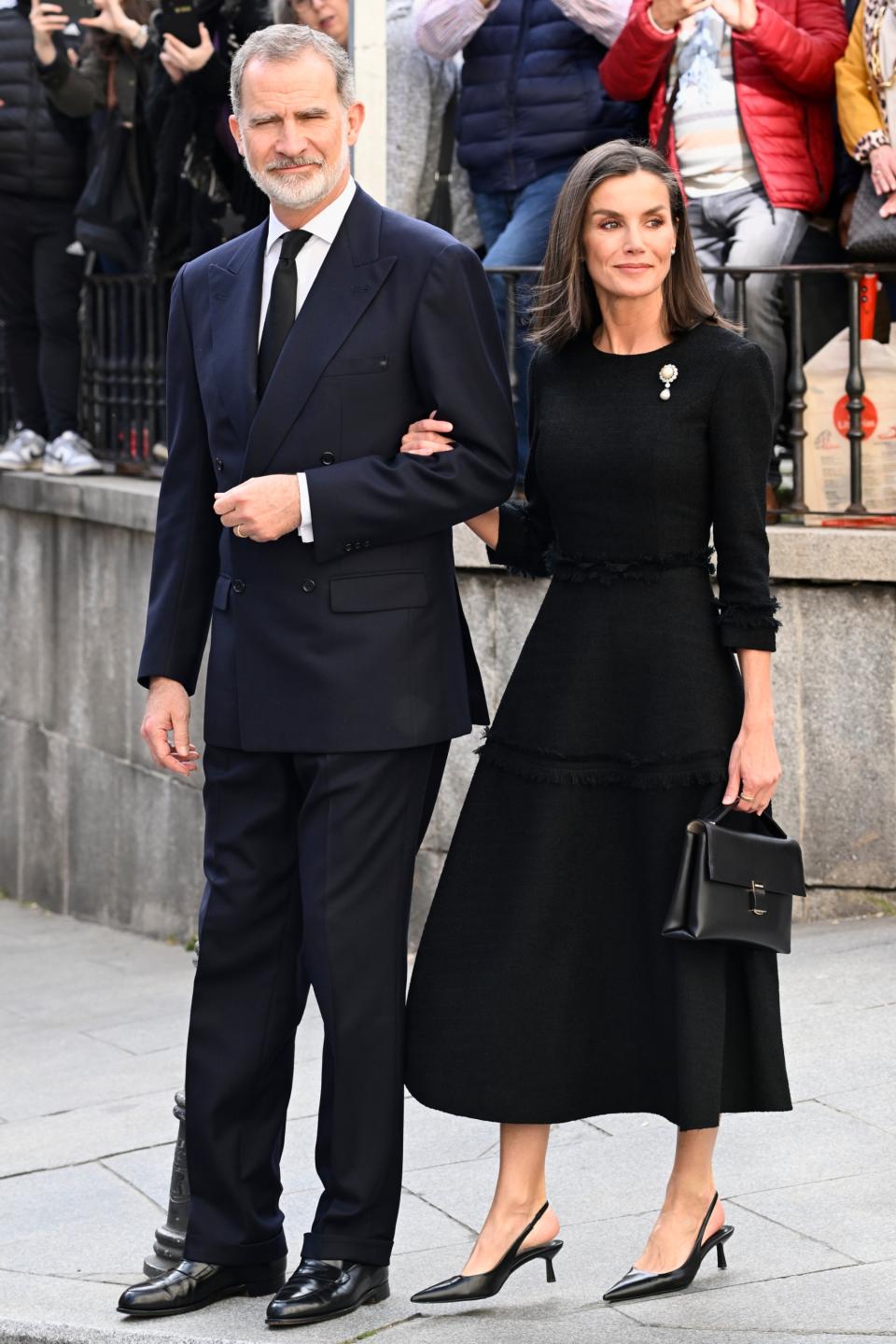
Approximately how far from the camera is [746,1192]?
4.44 meters

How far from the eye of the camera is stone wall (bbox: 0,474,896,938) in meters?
6.72

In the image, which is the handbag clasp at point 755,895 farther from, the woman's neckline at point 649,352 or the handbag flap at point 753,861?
the woman's neckline at point 649,352

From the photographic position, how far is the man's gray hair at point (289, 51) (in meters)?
3.78

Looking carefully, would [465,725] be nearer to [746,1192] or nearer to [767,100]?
[746,1192]

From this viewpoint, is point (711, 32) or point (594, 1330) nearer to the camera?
point (594, 1330)

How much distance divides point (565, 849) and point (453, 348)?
92 cm

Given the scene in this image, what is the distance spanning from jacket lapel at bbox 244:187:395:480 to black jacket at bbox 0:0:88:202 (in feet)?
19.6

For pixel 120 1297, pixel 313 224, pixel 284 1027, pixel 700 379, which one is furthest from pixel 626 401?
pixel 120 1297

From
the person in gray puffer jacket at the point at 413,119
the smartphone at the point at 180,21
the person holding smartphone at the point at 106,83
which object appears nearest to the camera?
the person in gray puffer jacket at the point at 413,119

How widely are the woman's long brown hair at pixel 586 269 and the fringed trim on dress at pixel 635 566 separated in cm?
40

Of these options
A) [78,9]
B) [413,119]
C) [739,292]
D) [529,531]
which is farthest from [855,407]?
[78,9]

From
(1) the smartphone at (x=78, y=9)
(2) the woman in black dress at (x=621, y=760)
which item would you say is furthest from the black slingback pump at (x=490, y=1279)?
(1) the smartphone at (x=78, y=9)

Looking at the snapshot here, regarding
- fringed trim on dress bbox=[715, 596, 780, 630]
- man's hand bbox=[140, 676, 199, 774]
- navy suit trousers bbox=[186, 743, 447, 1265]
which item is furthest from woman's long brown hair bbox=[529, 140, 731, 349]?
man's hand bbox=[140, 676, 199, 774]

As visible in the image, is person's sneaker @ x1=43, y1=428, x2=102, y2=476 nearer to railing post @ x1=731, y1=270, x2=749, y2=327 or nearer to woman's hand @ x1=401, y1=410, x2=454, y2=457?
railing post @ x1=731, y1=270, x2=749, y2=327
